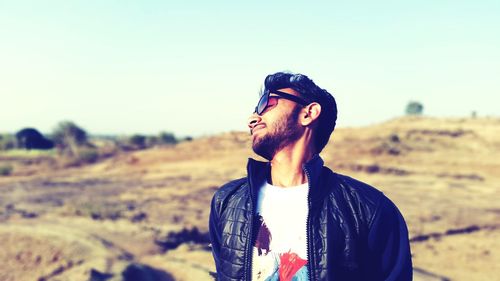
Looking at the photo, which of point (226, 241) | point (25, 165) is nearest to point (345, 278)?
point (226, 241)

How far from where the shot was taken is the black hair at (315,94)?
212 cm

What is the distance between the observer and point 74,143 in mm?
37375

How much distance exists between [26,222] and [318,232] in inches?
452

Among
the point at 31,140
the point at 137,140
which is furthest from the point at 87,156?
the point at 31,140

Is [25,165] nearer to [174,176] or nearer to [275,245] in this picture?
[174,176]

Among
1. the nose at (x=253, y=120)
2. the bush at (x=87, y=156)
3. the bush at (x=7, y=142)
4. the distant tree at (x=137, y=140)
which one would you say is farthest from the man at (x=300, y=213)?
the bush at (x=7, y=142)

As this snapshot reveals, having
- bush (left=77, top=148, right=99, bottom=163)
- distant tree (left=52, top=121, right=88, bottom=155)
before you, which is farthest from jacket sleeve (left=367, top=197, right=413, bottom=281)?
distant tree (left=52, top=121, right=88, bottom=155)

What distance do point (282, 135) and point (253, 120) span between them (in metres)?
0.18

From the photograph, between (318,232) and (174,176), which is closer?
(318,232)

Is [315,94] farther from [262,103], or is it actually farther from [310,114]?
[262,103]

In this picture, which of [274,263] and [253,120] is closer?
[274,263]

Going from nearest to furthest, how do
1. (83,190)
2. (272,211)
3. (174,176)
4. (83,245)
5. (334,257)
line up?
1. (334,257)
2. (272,211)
3. (83,245)
4. (83,190)
5. (174,176)

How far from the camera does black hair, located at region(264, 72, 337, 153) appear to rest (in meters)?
2.12

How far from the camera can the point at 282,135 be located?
6.90 ft
